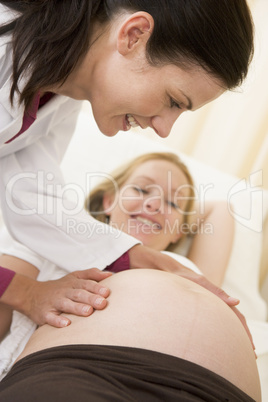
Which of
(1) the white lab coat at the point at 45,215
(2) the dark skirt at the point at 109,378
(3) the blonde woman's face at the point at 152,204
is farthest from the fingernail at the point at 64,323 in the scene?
(3) the blonde woman's face at the point at 152,204

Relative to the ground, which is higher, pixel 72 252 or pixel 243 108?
pixel 243 108

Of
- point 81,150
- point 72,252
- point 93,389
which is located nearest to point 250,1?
point 81,150

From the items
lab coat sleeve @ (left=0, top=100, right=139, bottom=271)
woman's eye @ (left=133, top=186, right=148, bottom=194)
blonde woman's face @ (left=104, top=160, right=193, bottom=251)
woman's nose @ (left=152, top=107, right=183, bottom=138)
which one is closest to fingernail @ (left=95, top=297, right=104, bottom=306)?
lab coat sleeve @ (left=0, top=100, right=139, bottom=271)

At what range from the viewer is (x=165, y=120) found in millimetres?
1094

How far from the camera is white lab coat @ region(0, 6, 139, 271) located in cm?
129

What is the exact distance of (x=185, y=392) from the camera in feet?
2.62

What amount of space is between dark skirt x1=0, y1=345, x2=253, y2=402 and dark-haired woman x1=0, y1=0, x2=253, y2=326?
0.56 ft

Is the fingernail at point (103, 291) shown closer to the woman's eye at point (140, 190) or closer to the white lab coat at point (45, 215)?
the white lab coat at point (45, 215)

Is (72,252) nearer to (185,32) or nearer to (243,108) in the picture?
(185,32)

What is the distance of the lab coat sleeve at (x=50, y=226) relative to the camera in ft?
4.26

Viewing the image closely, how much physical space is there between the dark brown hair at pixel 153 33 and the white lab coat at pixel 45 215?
0.24 meters

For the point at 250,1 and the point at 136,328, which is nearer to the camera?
the point at 136,328

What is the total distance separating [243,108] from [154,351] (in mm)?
1815

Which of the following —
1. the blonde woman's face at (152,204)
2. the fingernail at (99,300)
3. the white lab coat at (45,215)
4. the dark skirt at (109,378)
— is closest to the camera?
the dark skirt at (109,378)
